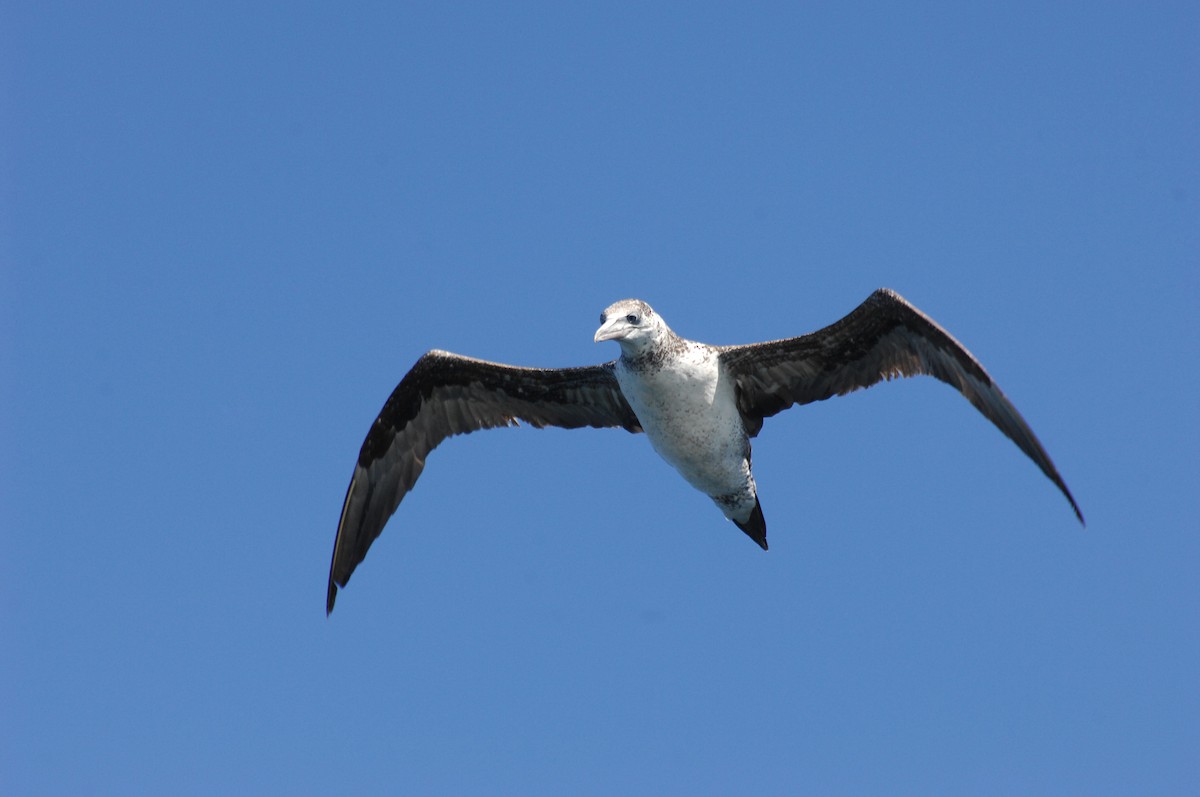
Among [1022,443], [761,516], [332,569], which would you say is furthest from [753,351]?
[332,569]

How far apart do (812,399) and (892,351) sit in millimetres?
1169

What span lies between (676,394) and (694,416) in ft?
1.14

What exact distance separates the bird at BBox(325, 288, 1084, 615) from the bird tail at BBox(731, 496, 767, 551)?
2 cm

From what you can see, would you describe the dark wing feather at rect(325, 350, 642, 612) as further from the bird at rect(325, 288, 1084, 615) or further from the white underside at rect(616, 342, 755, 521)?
the white underside at rect(616, 342, 755, 521)

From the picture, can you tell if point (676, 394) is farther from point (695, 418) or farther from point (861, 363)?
point (861, 363)

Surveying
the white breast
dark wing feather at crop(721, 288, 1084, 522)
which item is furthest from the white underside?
dark wing feather at crop(721, 288, 1084, 522)

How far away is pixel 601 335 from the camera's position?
14.2 metres

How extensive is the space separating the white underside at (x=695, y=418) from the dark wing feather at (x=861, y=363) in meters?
0.32

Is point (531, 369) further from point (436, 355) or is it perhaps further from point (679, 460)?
point (679, 460)

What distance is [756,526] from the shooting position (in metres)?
16.7

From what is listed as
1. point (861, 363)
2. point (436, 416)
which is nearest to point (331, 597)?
point (436, 416)

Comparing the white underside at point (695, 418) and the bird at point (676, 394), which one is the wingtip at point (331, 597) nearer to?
the bird at point (676, 394)

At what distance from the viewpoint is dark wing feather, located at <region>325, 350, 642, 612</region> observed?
664 inches

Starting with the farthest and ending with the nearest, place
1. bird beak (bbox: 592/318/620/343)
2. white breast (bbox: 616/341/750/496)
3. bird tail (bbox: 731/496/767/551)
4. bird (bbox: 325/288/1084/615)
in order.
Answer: bird tail (bbox: 731/496/767/551), white breast (bbox: 616/341/750/496), bird (bbox: 325/288/1084/615), bird beak (bbox: 592/318/620/343)
